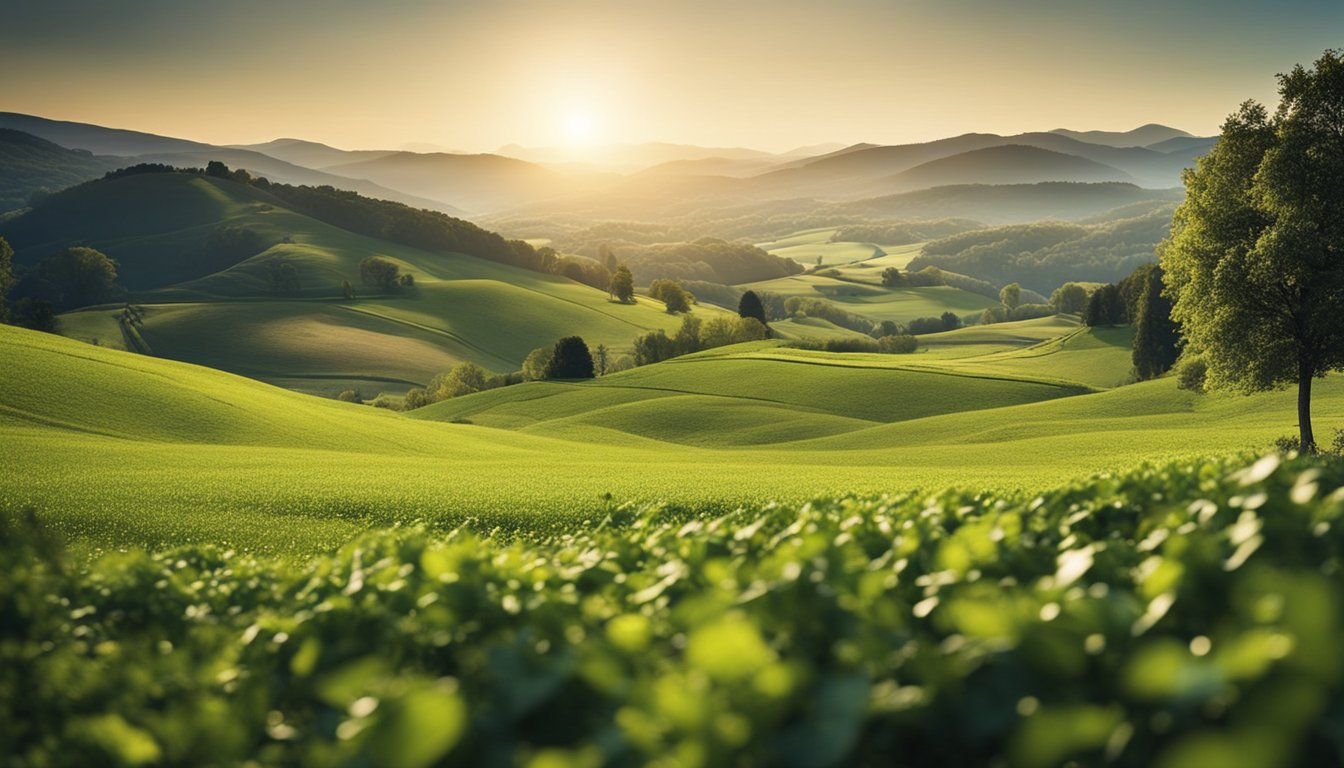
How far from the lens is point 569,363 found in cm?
10562

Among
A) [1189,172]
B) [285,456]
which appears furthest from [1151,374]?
[285,456]

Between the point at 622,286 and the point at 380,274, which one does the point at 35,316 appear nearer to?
the point at 380,274

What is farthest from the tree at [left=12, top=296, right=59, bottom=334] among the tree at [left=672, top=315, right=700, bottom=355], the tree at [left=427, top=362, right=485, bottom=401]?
the tree at [left=672, top=315, right=700, bottom=355]

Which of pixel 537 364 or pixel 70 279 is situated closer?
pixel 537 364

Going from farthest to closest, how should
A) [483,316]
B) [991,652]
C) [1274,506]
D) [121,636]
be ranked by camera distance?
[483,316] < [121,636] < [1274,506] < [991,652]

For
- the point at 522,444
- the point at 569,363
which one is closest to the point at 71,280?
the point at 569,363

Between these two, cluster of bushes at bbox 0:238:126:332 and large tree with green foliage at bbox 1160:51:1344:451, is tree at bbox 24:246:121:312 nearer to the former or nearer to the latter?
cluster of bushes at bbox 0:238:126:332

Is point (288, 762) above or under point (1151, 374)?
above

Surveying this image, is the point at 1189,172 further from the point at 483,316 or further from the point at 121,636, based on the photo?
the point at 483,316

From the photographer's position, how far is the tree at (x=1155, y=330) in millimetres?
92500

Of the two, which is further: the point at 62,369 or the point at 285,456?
the point at 62,369

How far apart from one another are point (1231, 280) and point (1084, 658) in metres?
41.2

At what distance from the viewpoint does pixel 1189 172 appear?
41781mm

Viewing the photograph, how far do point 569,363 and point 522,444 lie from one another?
4842cm
